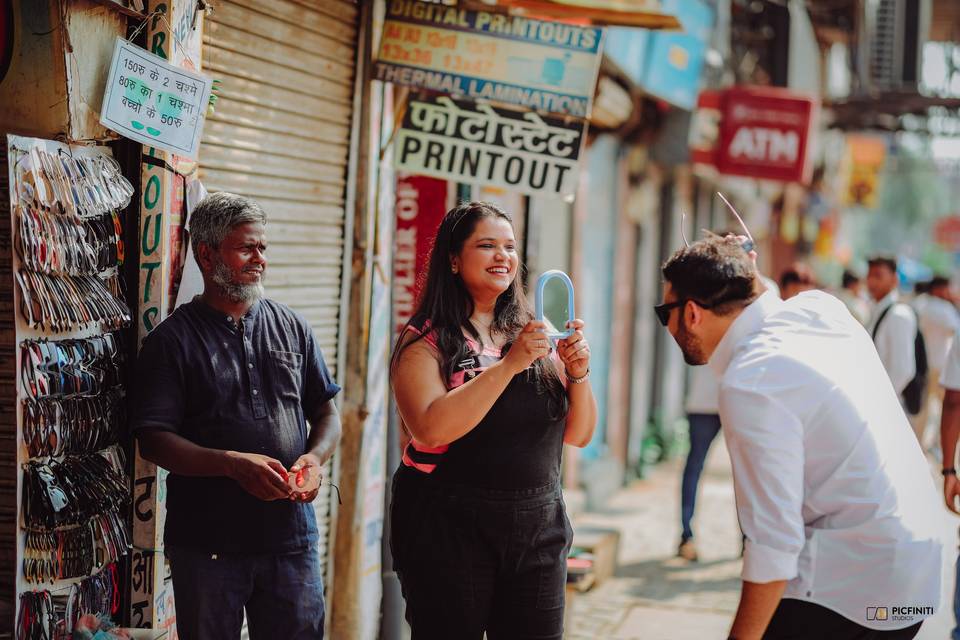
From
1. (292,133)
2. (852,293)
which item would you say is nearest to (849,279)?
(852,293)

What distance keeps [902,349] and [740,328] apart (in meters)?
5.74

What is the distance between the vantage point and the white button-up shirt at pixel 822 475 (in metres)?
2.62

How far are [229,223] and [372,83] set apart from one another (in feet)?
7.67

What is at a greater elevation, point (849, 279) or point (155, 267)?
point (155, 267)

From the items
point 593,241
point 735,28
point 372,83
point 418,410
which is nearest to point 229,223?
point 418,410

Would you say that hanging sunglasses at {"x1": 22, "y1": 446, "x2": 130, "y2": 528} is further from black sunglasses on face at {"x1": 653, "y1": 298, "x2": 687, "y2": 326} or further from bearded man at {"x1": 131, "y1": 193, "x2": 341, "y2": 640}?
black sunglasses on face at {"x1": 653, "y1": 298, "x2": 687, "y2": 326}

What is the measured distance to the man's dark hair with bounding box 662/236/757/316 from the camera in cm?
287

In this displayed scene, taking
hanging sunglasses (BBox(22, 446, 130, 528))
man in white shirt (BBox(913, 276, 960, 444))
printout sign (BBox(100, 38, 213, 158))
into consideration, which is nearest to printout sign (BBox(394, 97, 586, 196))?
printout sign (BBox(100, 38, 213, 158))

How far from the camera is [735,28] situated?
14.4 m

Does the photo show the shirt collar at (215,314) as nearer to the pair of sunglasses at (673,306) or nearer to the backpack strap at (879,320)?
the pair of sunglasses at (673,306)

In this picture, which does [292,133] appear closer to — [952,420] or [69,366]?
[69,366]

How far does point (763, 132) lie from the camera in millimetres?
12078

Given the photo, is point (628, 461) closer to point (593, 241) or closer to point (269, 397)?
point (593, 241)

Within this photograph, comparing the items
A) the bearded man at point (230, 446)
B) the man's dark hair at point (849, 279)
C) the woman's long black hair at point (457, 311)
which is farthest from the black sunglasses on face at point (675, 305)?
the man's dark hair at point (849, 279)
